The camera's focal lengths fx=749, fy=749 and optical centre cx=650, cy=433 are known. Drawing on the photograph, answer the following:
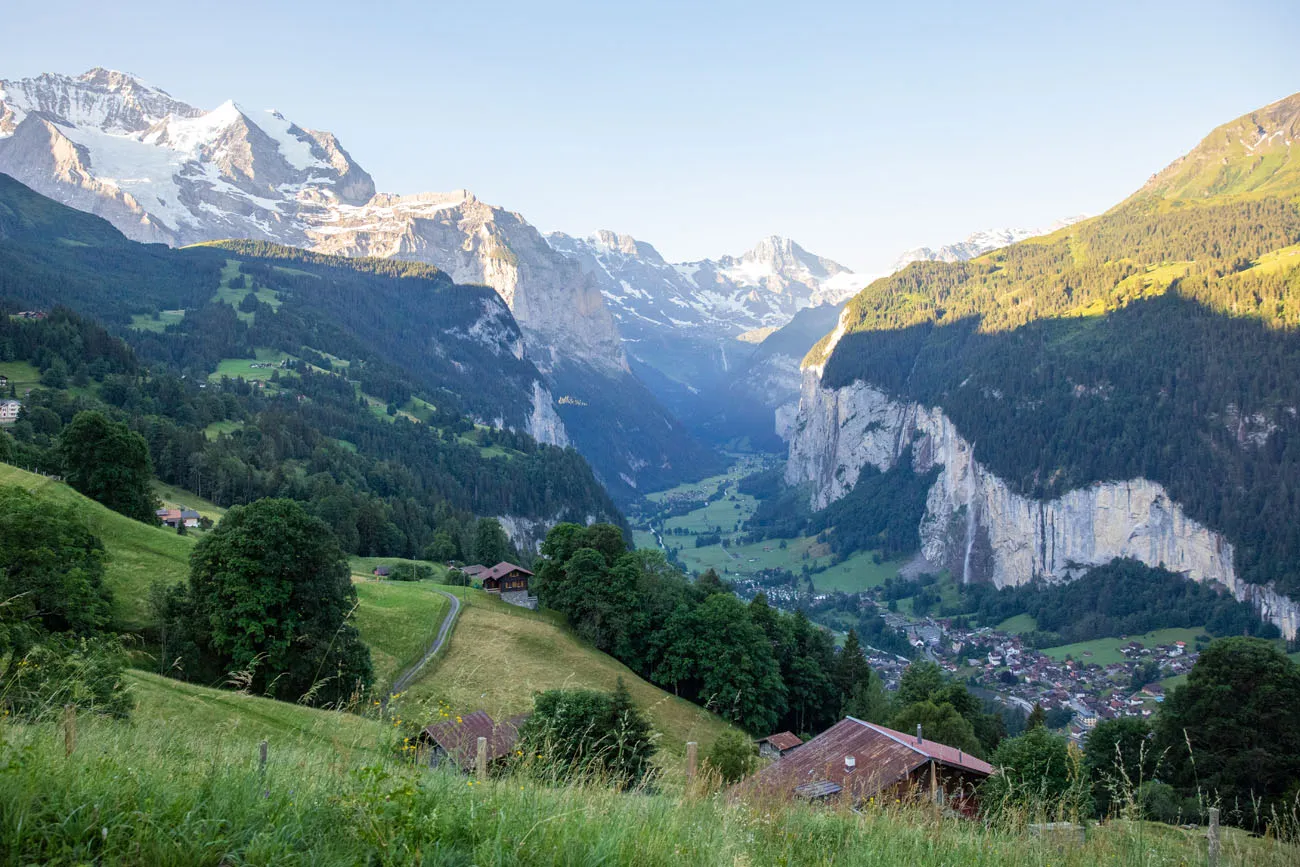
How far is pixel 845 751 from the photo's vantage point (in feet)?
95.3

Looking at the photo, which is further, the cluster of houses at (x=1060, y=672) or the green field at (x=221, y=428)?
the green field at (x=221, y=428)

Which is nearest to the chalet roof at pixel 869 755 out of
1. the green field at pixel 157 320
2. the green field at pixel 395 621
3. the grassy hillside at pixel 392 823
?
the grassy hillside at pixel 392 823

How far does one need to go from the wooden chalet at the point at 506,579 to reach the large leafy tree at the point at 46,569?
36.9 metres

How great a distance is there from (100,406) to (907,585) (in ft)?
496

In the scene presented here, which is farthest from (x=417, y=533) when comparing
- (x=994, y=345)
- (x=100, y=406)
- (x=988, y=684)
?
(x=994, y=345)

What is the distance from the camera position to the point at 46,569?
89.4ft

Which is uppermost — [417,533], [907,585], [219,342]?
[219,342]

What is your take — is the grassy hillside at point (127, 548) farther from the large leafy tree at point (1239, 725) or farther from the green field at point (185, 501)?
the large leafy tree at point (1239, 725)

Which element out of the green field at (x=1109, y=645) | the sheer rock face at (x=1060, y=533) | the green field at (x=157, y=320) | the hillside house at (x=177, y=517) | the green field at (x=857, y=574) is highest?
the green field at (x=157, y=320)

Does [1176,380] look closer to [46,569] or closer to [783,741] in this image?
[783,741]

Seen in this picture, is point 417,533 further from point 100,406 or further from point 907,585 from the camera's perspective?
point 907,585

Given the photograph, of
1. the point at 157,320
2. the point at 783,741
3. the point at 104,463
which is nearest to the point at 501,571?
the point at 104,463

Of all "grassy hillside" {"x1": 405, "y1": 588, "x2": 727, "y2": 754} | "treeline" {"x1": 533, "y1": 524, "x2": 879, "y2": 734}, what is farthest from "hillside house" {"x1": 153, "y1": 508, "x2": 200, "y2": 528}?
"treeline" {"x1": 533, "y1": 524, "x2": 879, "y2": 734}

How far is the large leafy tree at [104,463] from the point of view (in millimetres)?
46875
